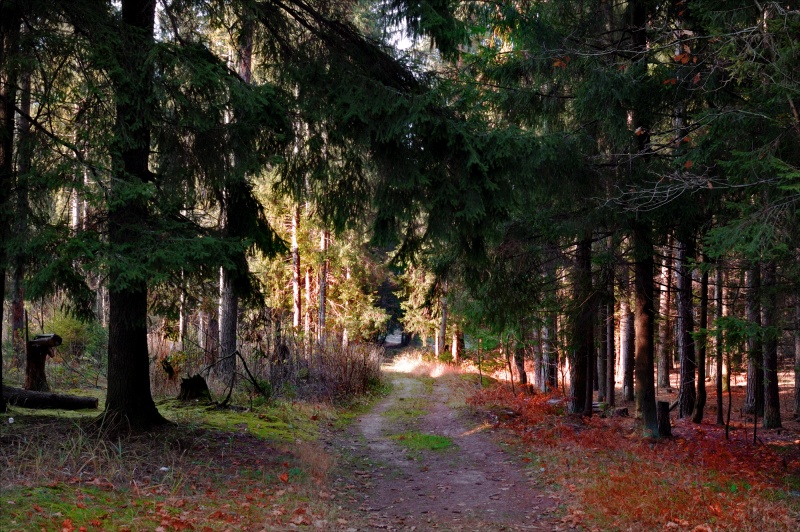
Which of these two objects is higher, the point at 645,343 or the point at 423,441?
the point at 645,343

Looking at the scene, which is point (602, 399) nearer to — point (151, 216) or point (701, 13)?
point (701, 13)

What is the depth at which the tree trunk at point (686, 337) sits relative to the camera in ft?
45.4

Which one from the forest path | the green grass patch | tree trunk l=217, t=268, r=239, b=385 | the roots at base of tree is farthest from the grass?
tree trunk l=217, t=268, r=239, b=385

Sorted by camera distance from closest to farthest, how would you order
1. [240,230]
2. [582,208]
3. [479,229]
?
1. [479,229]
2. [240,230]
3. [582,208]

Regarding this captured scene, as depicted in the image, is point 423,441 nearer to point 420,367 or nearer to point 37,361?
Answer: point 37,361

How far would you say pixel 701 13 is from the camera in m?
8.29

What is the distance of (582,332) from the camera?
12016 mm

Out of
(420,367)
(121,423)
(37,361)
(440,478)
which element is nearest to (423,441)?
(440,478)

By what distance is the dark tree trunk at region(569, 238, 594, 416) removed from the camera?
11.7 metres

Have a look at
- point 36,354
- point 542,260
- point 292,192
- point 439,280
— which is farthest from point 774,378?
point 36,354

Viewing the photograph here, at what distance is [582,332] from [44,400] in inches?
373

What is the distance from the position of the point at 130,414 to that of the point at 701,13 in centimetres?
912

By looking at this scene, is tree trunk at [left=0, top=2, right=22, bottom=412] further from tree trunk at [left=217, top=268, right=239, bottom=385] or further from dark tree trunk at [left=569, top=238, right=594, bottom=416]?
dark tree trunk at [left=569, top=238, right=594, bottom=416]

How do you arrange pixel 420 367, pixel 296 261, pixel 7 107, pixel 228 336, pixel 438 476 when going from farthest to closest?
pixel 420 367 < pixel 296 261 < pixel 228 336 < pixel 438 476 < pixel 7 107
